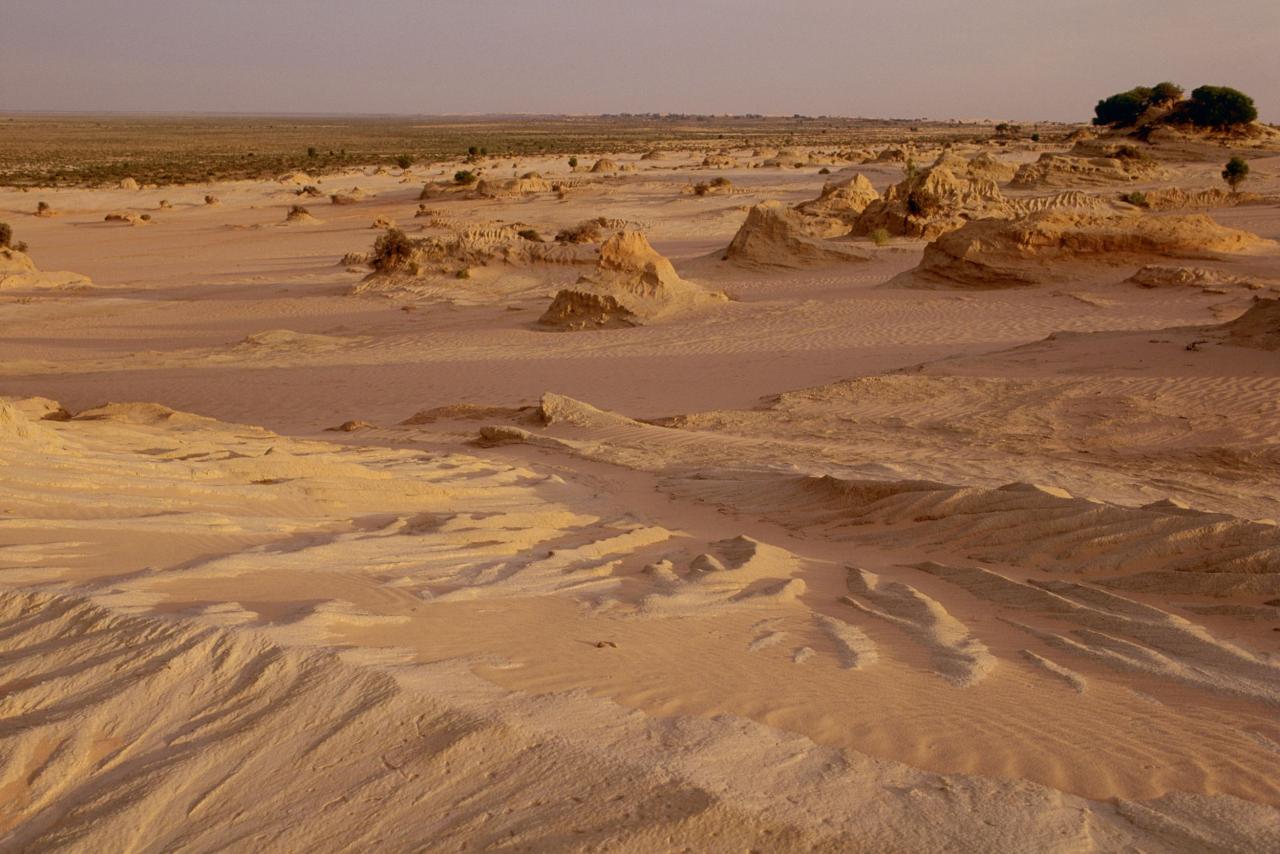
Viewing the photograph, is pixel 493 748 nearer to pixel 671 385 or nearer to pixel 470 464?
pixel 470 464

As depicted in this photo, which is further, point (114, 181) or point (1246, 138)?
point (114, 181)

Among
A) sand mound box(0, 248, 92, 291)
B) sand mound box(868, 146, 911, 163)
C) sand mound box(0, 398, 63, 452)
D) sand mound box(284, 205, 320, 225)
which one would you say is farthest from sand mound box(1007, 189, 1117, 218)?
sand mound box(0, 398, 63, 452)

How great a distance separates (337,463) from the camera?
264 inches

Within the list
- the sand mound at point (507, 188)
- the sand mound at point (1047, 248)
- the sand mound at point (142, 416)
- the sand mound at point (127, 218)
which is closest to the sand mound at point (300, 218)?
the sand mound at point (127, 218)

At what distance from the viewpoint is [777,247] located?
21.7 m

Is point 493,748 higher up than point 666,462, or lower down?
higher up

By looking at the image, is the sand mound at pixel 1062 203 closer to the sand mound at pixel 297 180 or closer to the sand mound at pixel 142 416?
the sand mound at pixel 142 416

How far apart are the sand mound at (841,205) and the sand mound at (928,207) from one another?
574 mm

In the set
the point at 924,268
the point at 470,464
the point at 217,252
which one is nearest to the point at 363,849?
the point at 470,464

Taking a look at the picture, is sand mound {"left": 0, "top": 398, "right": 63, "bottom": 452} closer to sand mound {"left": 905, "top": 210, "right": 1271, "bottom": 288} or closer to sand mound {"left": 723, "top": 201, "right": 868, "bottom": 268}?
sand mound {"left": 905, "top": 210, "right": 1271, "bottom": 288}

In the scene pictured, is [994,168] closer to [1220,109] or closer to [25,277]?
[1220,109]

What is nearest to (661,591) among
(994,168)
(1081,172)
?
(994,168)

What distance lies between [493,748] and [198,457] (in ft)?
13.9

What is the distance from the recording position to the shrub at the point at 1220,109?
41469mm
